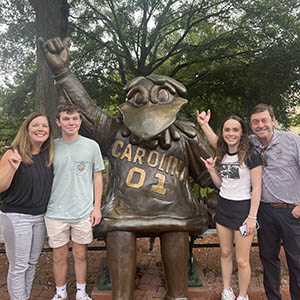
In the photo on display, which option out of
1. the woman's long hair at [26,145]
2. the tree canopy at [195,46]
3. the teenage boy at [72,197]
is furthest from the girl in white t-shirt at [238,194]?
the tree canopy at [195,46]

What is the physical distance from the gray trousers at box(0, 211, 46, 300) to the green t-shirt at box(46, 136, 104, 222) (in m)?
0.15

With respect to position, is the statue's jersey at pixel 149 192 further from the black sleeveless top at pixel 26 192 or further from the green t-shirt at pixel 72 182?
the black sleeveless top at pixel 26 192

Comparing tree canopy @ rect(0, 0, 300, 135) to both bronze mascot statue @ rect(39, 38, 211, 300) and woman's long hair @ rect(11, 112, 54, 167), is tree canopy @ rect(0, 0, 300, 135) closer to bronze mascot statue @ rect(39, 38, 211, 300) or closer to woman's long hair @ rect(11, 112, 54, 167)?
bronze mascot statue @ rect(39, 38, 211, 300)

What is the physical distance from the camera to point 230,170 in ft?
7.73

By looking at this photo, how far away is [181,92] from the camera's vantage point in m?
2.77

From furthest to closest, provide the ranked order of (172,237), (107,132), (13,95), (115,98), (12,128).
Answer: (115,98)
(13,95)
(12,128)
(107,132)
(172,237)

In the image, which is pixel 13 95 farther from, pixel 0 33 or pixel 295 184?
pixel 295 184

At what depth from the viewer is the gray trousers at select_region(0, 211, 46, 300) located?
2186 mm

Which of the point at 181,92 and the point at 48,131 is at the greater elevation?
the point at 181,92

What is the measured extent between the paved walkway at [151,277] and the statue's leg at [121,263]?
44cm

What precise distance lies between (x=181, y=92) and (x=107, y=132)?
0.78 meters

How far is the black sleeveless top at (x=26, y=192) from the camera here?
2.20m

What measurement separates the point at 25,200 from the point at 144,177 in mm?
973

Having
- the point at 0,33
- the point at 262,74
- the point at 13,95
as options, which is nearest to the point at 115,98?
the point at 13,95
